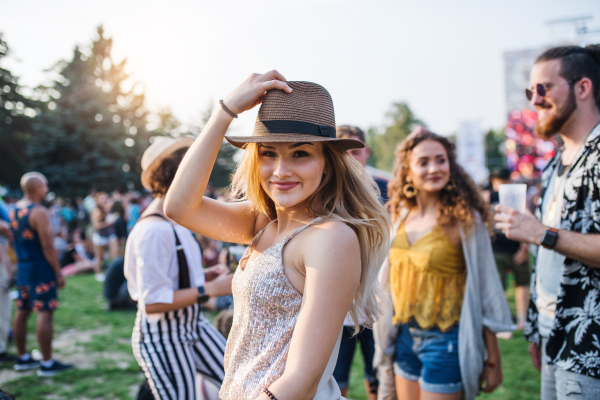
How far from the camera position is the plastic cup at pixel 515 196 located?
234cm

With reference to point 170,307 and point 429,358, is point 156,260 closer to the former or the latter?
point 170,307

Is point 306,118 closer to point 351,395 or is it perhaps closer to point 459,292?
point 459,292

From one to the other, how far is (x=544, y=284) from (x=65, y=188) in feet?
92.5

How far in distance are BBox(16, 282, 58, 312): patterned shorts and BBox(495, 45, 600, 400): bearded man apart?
17.2 feet

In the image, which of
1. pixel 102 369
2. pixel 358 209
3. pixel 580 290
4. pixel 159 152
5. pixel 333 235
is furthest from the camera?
pixel 102 369

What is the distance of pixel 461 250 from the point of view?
2.68 meters

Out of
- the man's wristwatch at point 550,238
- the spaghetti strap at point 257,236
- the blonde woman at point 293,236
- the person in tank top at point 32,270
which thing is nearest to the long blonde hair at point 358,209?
the blonde woman at point 293,236

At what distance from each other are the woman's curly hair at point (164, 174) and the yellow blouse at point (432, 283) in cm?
180

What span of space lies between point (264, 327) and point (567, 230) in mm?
1683

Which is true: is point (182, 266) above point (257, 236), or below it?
below

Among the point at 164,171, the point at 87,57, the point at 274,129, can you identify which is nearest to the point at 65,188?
the point at 87,57

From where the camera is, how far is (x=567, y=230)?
2.01 m

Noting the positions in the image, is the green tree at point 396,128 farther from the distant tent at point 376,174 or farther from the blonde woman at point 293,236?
the blonde woman at point 293,236

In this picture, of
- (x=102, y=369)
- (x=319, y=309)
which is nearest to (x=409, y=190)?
(x=319, y=309)
